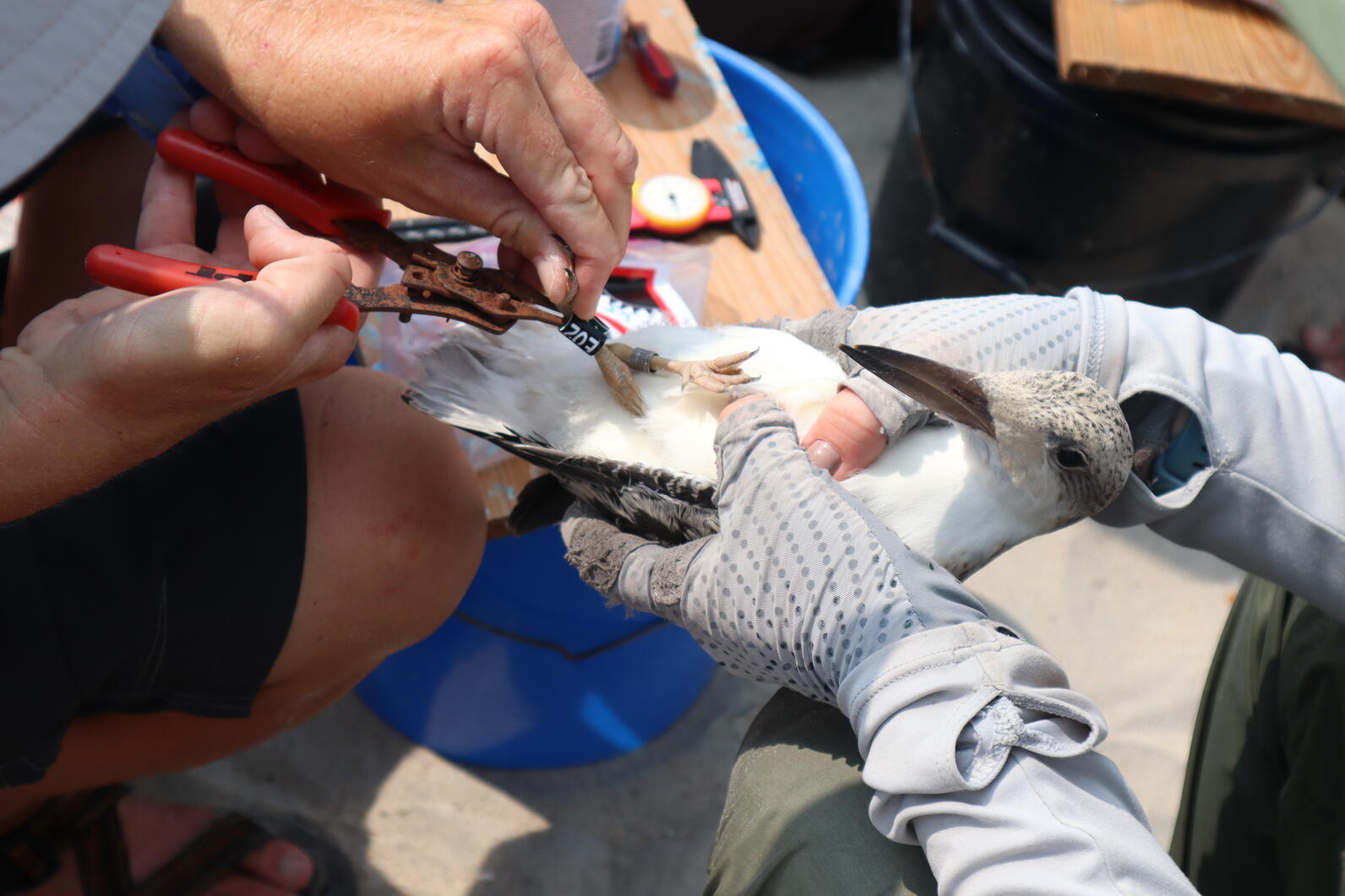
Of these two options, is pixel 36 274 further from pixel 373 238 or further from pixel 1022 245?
pixel 1022 245

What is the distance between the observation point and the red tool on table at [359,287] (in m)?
1.07

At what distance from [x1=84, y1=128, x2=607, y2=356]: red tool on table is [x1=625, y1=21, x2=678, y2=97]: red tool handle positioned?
3.02 feet

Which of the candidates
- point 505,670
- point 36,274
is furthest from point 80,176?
point 505,670

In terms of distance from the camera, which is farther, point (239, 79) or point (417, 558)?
point (417, 558)

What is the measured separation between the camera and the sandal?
5.60 ft

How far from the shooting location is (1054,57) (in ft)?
7.21

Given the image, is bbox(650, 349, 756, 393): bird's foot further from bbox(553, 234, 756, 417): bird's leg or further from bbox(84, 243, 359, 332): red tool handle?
bbox(84, 243, 359, 332): red tool handle

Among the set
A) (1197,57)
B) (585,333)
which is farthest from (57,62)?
(1197,57)

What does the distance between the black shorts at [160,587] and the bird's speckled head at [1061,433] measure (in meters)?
1.02

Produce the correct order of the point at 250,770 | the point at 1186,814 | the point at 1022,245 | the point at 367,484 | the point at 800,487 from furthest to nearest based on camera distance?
1. the point at 1022,245
2. the point at 250,770
3. the point at 1186,814
4. the point at 367,484
5. the point at 800,487

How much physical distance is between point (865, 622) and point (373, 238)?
0.87 m

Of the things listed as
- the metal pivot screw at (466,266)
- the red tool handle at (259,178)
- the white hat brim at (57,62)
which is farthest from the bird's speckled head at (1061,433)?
the white hat brim at (57,62)

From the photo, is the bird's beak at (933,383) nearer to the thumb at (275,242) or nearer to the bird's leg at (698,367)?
the bird's leg at (698,367)

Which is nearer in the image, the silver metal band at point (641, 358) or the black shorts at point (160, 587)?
the black shorts at point (160, 587)
